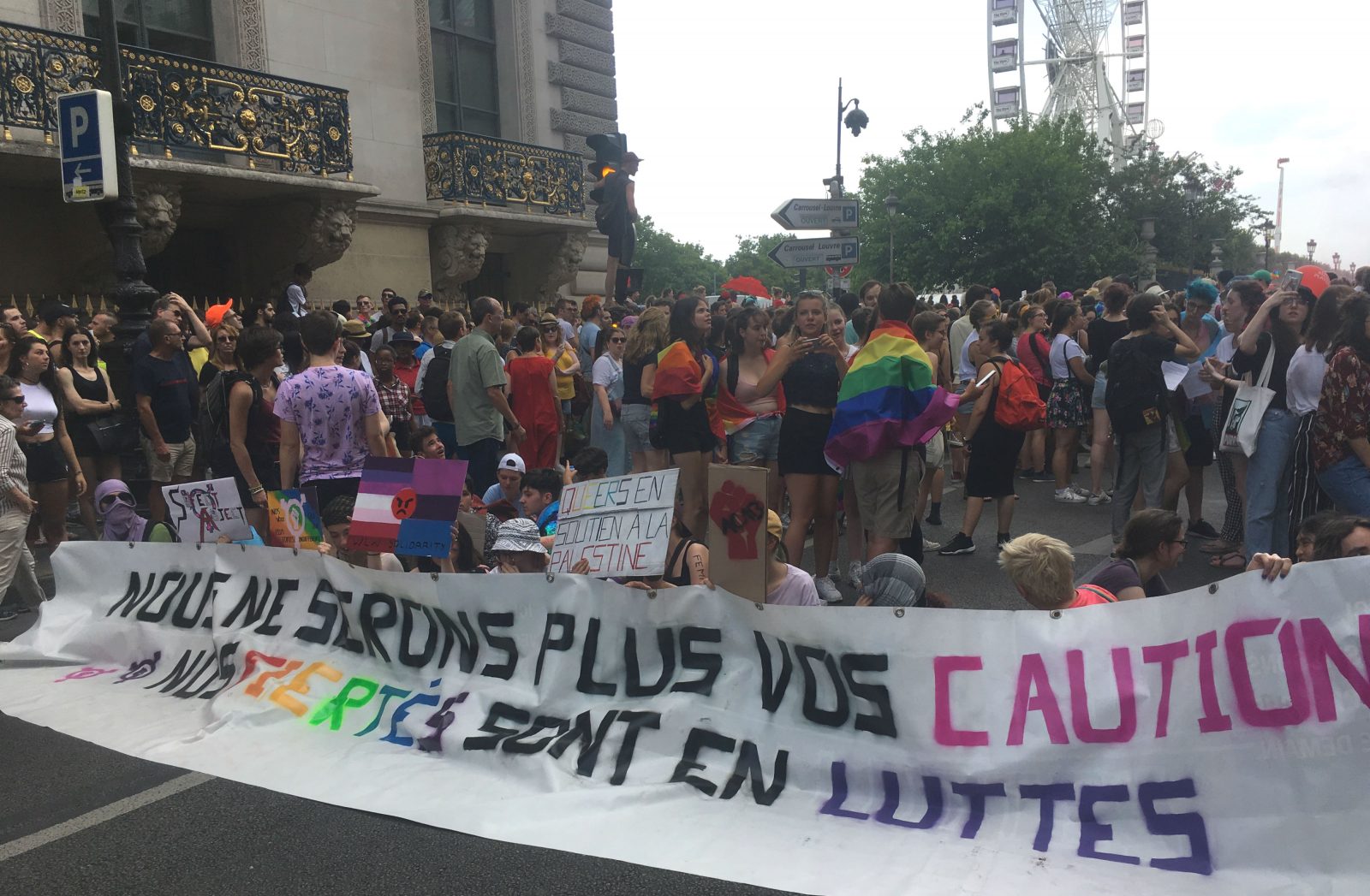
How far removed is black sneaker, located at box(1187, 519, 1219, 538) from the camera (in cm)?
865

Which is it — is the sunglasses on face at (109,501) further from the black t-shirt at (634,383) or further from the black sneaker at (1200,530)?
the black sneaker at (1200,530)

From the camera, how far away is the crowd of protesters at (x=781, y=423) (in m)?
5.61

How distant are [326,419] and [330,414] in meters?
0.03

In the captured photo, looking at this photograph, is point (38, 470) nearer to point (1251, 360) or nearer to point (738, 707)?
point (738, 707)

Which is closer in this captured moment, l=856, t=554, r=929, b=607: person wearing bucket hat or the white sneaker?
l=856, t=554, r=929, b=607: person wearing bucket hat

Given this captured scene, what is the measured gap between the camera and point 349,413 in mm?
5949

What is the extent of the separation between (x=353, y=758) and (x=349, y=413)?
6.59ft

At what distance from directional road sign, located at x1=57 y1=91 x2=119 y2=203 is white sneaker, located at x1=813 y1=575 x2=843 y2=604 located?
6.74 meters

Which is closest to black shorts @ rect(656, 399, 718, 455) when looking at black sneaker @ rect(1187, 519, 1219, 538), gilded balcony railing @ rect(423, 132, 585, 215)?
black sneaker @ rect(1187, 519, 1219, 538)

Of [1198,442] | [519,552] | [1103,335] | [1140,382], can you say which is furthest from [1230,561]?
[519,552]

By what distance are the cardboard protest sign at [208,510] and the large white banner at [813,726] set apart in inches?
19.5

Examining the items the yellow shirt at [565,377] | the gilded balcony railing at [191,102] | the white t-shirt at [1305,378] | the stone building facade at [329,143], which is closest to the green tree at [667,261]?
the stone building facade at [329,143]

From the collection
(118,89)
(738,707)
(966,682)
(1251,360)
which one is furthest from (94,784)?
(118,89)

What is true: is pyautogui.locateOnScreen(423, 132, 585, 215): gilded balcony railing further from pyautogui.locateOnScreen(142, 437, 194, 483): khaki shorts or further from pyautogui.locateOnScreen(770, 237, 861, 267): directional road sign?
pyautogui.locateOnScreen(142, 437, 194, 483): khaki shorts
